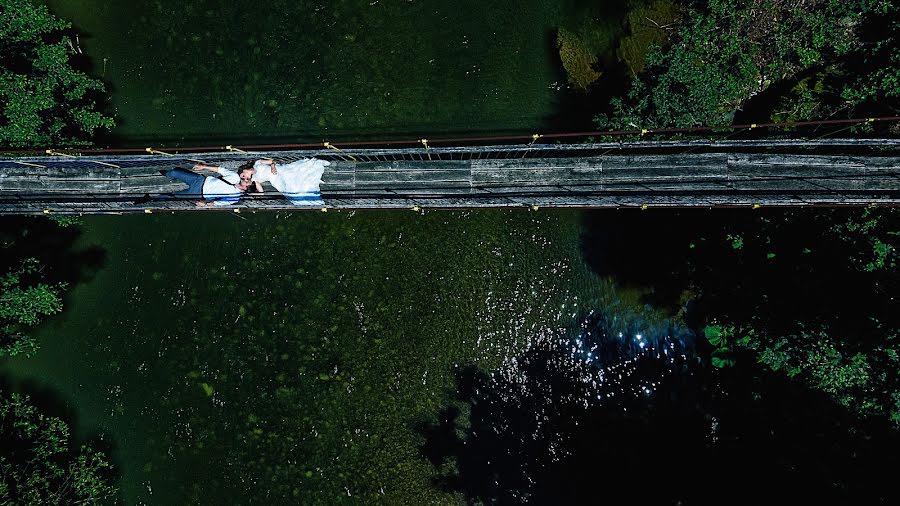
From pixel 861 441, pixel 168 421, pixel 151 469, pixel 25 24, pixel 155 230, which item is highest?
pixel 25 24

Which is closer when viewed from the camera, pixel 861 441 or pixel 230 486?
pixel 861 441

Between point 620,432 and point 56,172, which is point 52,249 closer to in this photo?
point 56,172

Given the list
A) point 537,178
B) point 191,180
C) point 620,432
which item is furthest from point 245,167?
point 620,432

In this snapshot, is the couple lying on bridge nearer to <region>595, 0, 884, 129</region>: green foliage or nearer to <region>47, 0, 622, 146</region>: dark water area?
<region>47, 0, 622, 146</region>: dark water area

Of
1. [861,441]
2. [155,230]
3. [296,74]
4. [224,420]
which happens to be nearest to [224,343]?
[224,420]

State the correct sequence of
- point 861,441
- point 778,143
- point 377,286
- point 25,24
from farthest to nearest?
point 377,286 → point 25,24 → point 861,441 → point 778,143

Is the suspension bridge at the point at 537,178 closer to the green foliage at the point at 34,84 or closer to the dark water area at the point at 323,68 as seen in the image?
the green foliage at the point at 34,84

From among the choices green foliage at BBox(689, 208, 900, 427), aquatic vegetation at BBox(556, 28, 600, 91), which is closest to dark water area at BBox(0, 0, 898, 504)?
aquatic vegetation at BBox(556, 28, 600, 91)

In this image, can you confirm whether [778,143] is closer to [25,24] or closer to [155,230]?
[155,230]
